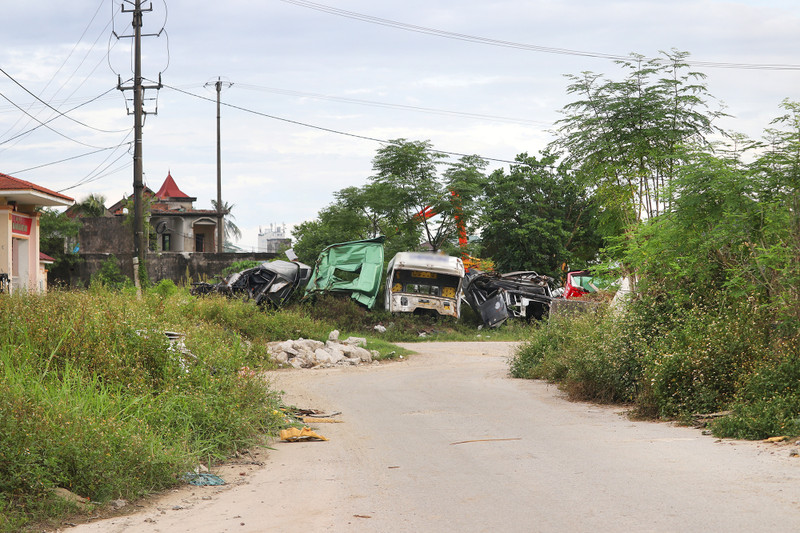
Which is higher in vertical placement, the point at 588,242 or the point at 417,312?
the point at 588,242

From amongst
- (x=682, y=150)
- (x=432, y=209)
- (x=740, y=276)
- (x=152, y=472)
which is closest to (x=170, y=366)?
(x=152, y=472)

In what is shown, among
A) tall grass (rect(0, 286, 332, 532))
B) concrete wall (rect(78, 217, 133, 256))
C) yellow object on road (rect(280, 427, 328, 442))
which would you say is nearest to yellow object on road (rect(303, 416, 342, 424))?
tall grass (rect(0, 286, 332, 532))

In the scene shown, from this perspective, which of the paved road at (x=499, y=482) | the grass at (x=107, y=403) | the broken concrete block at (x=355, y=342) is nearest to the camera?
the paved road at (x=499, y=482)

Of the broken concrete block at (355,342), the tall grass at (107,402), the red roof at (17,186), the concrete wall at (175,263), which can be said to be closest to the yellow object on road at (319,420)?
the tall grass at (107,402)

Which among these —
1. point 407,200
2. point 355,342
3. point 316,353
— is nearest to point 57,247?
point 407,200

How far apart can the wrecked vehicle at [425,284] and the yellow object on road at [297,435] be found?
1926 centimetres

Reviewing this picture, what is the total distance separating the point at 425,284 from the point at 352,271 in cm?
303

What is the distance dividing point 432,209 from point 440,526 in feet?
110

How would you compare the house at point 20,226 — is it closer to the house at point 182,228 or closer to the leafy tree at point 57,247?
the leafy tree at point 57,247

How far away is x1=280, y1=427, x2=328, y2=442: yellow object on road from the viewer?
9727 mm

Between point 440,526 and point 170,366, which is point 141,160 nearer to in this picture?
point 170,366

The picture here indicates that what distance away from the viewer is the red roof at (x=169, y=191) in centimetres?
7162

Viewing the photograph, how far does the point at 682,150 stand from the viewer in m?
12.5

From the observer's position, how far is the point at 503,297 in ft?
104
